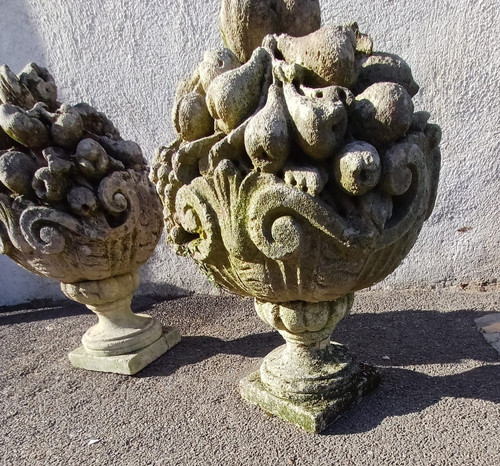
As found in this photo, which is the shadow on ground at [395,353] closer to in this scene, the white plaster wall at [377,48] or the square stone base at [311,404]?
the square stone base at [311,404]

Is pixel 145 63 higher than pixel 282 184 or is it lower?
higher

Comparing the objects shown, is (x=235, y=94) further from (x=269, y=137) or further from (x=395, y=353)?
(x=395, y=353)

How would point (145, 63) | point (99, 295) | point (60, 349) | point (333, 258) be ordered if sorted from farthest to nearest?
1. point (145, 63)
2. point (60, 349)
3. point (99, 295)
4. point (333, 258)

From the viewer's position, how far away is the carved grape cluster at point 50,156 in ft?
7.27

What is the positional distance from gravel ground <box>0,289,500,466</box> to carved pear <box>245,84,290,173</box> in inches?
46.5

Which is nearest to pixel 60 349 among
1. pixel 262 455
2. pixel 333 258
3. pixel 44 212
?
pixel 44 212

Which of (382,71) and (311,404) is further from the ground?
(382,71)

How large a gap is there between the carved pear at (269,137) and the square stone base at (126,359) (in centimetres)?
166

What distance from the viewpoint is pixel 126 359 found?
2566 mm

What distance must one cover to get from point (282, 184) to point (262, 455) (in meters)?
1.13

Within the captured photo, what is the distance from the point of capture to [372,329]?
2.86m

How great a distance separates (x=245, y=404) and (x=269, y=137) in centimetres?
138

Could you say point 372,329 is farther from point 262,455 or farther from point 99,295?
point 99,295

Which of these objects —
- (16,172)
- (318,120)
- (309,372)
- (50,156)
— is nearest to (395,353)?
(309,372)
